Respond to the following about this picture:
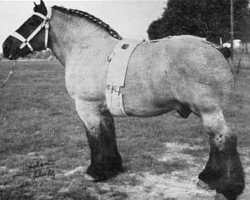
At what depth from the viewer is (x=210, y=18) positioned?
33031 millimetres

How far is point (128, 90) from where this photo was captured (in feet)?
15.3

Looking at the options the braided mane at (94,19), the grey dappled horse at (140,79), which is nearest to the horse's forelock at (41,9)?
the grey dappled horse at (140,79)

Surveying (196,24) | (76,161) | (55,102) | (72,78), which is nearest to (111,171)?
(76,161)

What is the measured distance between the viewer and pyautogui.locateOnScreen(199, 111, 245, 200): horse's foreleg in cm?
409

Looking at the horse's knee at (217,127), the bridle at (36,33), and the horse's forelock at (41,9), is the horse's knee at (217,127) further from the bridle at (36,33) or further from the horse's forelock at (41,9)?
the horse's forelock at (41,9)

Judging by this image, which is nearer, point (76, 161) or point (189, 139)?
point (76, 161)

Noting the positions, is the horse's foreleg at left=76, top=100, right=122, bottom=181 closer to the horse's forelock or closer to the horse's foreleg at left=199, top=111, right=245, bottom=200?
the horse's forelock

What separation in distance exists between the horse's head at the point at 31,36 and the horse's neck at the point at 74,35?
0.12 metres

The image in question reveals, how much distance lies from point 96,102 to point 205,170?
1.71m

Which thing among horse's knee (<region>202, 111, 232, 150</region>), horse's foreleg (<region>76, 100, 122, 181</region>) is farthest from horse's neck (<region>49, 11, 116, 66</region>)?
horse's knee (<region>202, 111, 232, 150</region>)

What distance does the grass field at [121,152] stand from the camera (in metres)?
5.13

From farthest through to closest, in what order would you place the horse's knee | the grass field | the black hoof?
the black hoof < the grass field < the horse's knee

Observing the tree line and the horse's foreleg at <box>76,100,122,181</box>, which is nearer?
the horse's foreleg at <box>76,100,122,181</box>

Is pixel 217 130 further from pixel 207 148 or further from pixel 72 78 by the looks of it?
pixel 207 148
